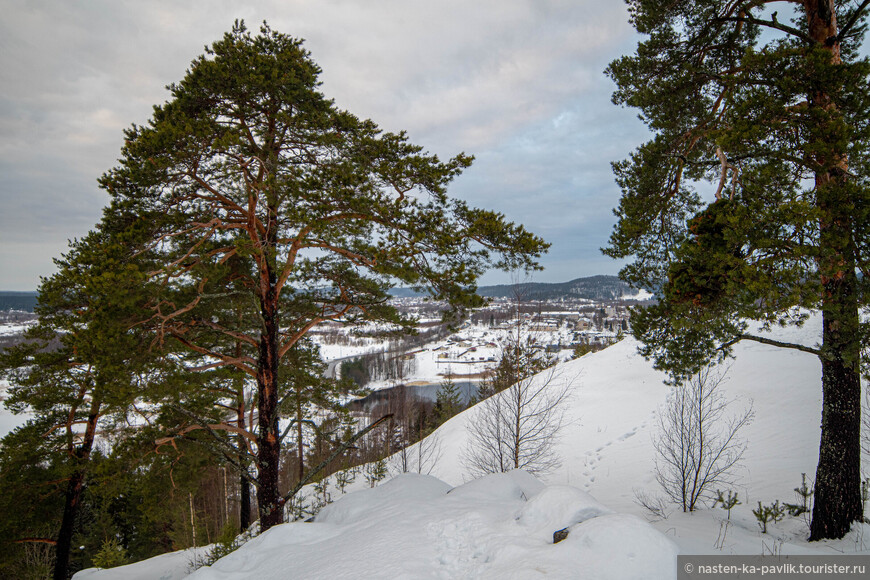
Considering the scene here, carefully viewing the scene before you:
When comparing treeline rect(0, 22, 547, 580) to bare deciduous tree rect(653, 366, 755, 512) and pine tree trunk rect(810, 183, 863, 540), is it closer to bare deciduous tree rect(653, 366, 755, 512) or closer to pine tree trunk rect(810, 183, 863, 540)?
pine tree trunk rect(810, 183, 863, 540)

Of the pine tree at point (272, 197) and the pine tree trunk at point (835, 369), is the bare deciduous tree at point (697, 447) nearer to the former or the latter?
the pine tree trunk at point (835, 369)

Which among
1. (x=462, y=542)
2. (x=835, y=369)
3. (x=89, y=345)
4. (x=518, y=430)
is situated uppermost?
(x=89, y=345)

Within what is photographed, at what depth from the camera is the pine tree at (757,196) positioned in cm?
351

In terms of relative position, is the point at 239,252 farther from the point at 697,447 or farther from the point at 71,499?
the point at 697,447

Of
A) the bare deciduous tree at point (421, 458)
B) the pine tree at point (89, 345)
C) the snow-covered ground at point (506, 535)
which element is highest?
the pine tree at point (89, 345)

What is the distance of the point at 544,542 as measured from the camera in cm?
296

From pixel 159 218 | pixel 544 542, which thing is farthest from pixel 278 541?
pixel 159 218

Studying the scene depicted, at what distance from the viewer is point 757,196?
159 inches

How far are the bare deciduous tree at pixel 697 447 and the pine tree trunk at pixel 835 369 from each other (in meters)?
2.45

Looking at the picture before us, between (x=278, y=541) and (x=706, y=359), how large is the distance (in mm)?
5745

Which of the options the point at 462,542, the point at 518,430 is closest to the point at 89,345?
the point at 462,542

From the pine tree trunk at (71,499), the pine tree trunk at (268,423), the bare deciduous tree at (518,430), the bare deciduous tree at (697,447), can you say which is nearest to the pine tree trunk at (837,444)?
the bare deciduous tree at (697,447)

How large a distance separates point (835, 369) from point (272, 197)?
744cm

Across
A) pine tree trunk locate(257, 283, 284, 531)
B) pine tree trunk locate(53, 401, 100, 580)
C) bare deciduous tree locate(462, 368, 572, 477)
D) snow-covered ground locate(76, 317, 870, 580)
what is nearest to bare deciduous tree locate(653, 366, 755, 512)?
snow-covered ground locate(76, 317, 870, 580)
